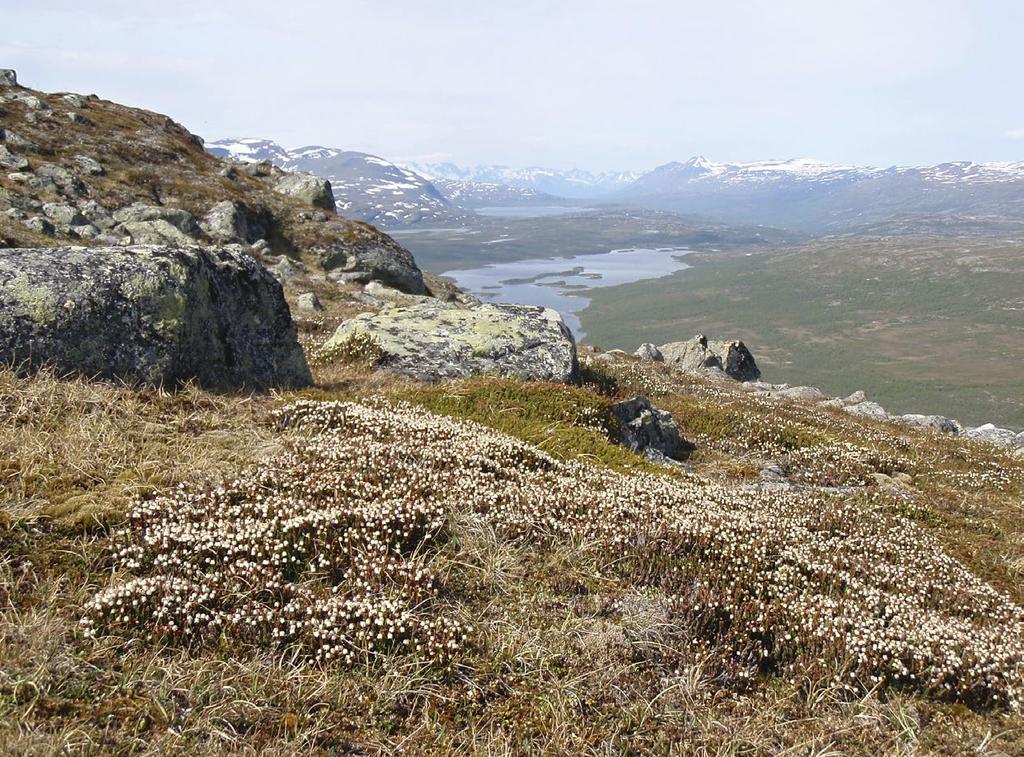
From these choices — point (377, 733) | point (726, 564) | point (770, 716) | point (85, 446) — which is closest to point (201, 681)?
point (377, 733)

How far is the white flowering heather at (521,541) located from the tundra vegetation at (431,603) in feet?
0.10

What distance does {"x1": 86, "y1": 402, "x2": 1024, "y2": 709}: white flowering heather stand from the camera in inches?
191

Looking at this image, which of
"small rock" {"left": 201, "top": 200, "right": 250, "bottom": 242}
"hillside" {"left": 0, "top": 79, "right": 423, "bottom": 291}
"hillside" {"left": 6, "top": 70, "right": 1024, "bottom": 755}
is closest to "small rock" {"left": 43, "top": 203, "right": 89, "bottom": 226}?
"hillside" {"left": 0, "top": 79, "right": 423, "bottom": 291}

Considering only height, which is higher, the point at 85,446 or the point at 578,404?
the point at 85,446

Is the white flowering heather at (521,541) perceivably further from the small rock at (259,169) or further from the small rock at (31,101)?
the small rock at (259,169)

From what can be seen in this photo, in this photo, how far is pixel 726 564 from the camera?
6.55m

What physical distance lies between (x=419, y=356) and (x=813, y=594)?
1106 cm

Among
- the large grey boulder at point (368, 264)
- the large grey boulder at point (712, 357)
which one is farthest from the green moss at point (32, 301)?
the large grey boulder at point (368, 264)

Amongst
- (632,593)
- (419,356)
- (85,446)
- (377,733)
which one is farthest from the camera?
(419,356)

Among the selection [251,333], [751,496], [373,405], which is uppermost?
[251,333]

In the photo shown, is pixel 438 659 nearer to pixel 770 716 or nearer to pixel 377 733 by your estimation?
pixel 377 733

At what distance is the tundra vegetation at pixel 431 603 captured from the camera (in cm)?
418

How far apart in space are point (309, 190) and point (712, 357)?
46438 millimetres

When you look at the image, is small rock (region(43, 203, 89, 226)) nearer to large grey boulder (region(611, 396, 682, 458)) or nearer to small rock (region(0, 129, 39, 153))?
small rock (region(0, 129, 39, 153))
